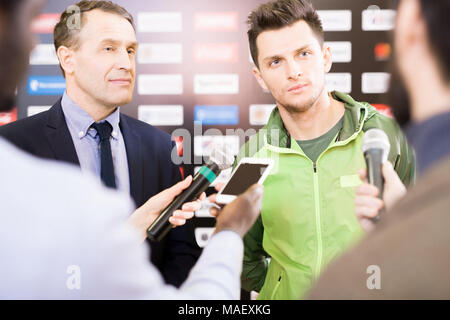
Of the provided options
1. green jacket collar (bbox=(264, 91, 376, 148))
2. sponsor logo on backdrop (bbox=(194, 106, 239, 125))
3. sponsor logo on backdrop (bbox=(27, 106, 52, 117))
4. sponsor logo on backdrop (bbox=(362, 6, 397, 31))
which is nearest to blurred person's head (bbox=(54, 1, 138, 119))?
sponsor logo on backdrop (bbox=(27, 106, 52, 117))

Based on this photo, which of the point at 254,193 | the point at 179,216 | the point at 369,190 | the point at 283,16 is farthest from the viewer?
the point at 283,16

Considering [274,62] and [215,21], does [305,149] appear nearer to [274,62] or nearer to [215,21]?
[274,62]

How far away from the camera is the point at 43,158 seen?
126 cm

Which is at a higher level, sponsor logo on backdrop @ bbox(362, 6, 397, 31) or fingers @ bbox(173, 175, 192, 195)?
sponsor logo on backdrop @ bbox(362, 6, 397, 31)

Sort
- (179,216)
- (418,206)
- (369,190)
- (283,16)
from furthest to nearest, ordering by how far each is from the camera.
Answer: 1. (283,16)
2. (179,216)
3. (369,190)
4. (418,206)

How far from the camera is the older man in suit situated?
128 centimetres

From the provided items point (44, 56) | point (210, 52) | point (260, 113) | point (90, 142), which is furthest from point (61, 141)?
point (260, 113)

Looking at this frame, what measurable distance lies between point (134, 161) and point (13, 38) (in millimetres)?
544

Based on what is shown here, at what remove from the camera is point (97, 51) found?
4.21ft

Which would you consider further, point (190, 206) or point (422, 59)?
point (190, 206)

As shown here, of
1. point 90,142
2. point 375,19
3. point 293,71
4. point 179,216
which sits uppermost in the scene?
point 375,19

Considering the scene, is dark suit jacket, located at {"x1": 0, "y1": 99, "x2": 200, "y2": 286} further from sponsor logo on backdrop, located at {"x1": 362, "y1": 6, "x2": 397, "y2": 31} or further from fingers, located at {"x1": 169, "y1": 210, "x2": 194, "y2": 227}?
sponsor logo on backdrop, located at {"x1": 362, "y1": 6, "x2": 397, "y2": 31}

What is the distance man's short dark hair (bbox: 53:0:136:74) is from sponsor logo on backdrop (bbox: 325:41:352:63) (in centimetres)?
65
